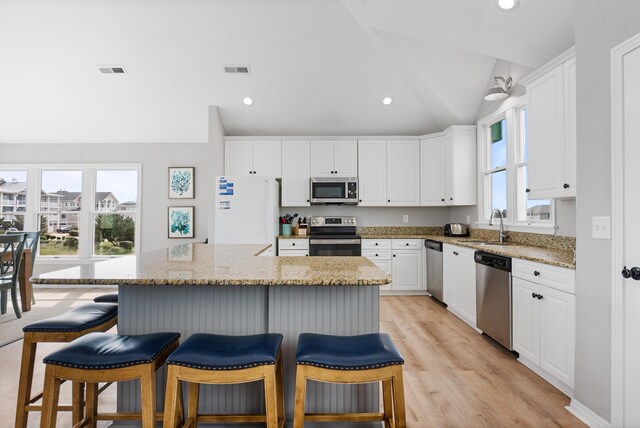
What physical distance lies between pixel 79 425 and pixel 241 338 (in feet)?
2.98

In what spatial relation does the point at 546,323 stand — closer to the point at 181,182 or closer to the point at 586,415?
the point at 586,415

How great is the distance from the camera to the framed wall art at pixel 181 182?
5.29 meters

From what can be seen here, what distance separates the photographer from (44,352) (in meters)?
2.78

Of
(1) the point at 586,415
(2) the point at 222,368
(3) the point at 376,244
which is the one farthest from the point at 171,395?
(3) the point at 376,244

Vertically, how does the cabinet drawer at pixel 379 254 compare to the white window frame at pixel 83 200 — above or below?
below

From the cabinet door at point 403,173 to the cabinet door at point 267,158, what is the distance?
163cm

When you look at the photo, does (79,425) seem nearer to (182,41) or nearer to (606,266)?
(606,266)

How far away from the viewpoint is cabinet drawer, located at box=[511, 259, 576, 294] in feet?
6.66

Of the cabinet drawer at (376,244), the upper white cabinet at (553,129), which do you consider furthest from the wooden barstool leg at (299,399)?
the cabinet drawer at (376,244)

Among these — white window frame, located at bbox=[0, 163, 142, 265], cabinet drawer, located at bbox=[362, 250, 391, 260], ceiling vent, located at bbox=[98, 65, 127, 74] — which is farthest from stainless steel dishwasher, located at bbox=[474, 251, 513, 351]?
white window frame, located at bbox=[0, 163, 142, 265]

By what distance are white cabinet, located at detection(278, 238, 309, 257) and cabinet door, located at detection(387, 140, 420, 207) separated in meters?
1.39

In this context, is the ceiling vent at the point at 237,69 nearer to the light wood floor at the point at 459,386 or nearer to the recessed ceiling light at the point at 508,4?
the recessed ceiling light at the point at 508,4

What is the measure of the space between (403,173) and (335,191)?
1.05m

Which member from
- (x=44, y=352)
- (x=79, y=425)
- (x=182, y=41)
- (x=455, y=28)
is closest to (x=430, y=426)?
(x=79, y=425)
